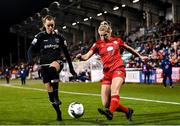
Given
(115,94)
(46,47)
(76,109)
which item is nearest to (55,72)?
(46,47)

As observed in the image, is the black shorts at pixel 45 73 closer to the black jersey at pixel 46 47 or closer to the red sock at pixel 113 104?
the black jersey at pixel 46 47

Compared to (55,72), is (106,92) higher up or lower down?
lower down

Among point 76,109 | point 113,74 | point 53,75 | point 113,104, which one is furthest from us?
point 76,109

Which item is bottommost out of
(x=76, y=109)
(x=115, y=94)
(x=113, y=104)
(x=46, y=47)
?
(x=76, y=109)

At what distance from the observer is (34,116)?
1240cm

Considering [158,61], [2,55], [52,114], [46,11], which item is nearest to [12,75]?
[46,11]

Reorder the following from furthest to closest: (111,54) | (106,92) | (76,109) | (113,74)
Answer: (76,109) → (106,92) → (111,54) → (113,74)

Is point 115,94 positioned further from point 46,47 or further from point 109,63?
point 46,47

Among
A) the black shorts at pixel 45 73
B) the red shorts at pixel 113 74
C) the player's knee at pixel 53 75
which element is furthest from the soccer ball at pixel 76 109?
the red shorts at pixel 113 74

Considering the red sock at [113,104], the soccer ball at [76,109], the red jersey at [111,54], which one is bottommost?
the soccer ball at [76,109]

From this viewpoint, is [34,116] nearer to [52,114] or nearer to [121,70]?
[52,114]

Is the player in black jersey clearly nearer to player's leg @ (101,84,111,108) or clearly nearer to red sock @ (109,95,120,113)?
player's leg @ (101,84,111,108)

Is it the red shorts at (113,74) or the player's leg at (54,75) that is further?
the player's leg at (54,75)

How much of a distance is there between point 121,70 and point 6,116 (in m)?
3.86
